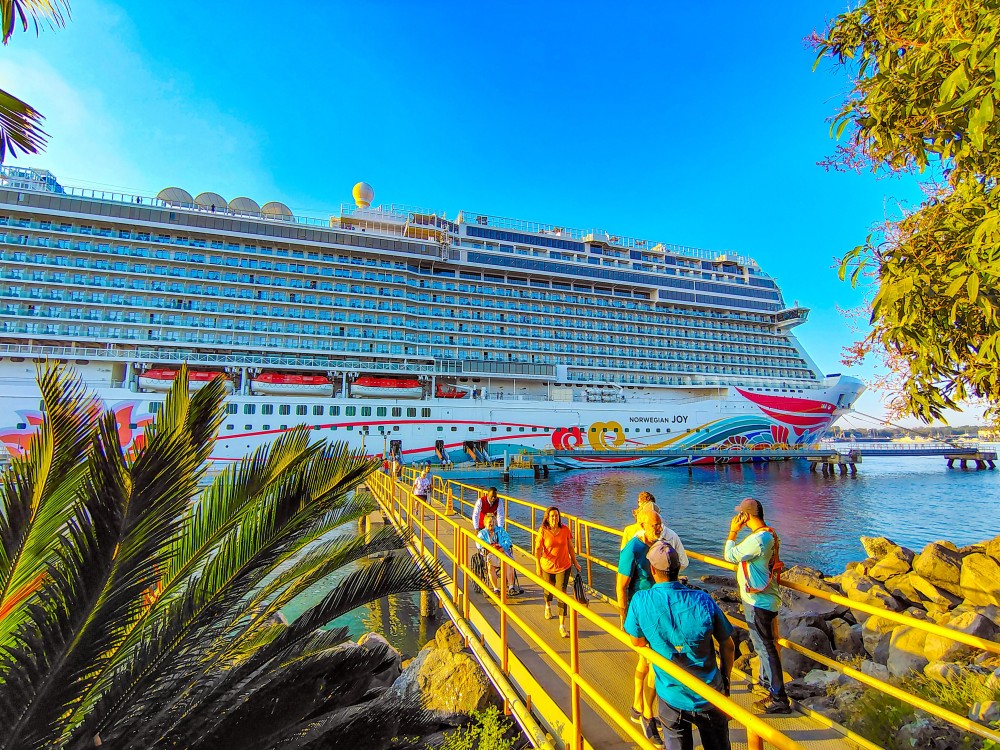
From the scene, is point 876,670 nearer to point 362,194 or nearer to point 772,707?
point 772,707

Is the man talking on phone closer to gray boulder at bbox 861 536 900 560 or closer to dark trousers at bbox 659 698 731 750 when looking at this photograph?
dark trousers at bbox 659 698 731 750

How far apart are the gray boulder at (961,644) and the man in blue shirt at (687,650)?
12.0 feet

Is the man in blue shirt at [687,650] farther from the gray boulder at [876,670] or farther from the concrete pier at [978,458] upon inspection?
the concrete pier at [978,458]

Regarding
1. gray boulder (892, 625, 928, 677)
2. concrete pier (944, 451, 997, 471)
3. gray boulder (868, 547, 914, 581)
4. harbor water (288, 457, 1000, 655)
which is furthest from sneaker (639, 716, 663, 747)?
concrete pier (944, 451, 997, 471)

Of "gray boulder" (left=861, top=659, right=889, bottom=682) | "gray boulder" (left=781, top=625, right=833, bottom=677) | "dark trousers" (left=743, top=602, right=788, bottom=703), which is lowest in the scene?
"gray boulder" (left=781, top=625, right=833, bottom=677)

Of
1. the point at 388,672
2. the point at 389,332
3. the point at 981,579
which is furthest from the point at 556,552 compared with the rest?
the point at 389,332

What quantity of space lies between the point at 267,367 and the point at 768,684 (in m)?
31.1

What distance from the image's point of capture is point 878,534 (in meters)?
15.8

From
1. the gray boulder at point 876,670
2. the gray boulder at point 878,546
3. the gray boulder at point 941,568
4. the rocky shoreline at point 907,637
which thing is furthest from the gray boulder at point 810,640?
the gray boulder at point 878,546

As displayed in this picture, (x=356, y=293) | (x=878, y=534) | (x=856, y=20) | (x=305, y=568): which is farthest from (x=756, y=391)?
(x=305, y=568)

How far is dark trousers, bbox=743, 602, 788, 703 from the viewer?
10.9 ft

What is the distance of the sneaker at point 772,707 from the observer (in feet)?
10.7

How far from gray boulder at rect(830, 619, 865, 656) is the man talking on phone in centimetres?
355

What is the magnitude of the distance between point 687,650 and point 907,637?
175 inches
